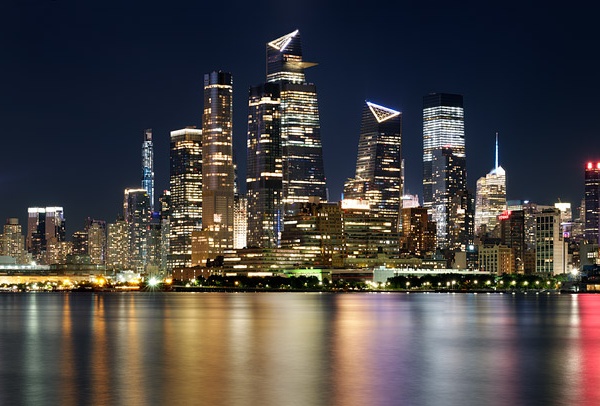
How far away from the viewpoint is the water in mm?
48375

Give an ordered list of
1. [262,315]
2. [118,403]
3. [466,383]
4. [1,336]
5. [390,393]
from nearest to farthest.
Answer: [118,403] < [390,393] < [466,383] < [1,336] < [262,315]

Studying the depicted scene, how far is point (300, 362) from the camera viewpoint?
62.5 meters

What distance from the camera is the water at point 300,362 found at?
48375 mm

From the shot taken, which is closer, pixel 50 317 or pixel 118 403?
pixel 118 403

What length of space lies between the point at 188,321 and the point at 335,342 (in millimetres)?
35049

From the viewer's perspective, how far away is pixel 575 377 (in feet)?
185

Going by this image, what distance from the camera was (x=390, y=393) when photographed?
4912cm

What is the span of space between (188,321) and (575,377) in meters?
60.8

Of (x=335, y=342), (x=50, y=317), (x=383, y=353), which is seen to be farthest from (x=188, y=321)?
(x=383, y=353)

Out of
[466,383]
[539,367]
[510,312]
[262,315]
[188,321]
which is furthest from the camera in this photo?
[510,312]

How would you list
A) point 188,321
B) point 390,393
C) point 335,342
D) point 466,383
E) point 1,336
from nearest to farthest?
point 390,393, point 466,383, point 335,342, point 1,336, point 188,321

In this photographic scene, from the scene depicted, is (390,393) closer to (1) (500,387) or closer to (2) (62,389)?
(1) (500,387)

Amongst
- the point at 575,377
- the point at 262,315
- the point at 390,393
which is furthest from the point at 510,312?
the point at 390,393

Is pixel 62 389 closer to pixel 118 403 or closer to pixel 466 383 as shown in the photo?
pixel 118 403
